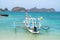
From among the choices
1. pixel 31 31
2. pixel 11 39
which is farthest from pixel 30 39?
pixel 31 31

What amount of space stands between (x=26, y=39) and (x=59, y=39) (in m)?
2.75

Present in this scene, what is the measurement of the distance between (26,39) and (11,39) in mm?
1469

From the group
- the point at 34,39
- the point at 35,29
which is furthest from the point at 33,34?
the point at 34,39

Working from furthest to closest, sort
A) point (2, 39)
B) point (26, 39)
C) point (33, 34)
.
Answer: point (33, 34), point (26, 39), point (2, 39)

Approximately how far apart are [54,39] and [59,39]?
420 mm

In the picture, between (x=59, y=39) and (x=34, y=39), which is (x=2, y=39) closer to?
(x=34, y=39)

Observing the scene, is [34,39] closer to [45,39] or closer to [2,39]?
[45,39]

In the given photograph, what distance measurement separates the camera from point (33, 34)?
21.5 meters

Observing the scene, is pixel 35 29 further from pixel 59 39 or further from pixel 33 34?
pixel 59 39

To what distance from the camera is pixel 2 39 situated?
1736 centimetres

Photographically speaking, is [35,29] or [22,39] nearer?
[22,39]

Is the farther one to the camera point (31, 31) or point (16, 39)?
point (31, 31)

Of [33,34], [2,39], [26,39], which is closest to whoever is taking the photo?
[2,39]

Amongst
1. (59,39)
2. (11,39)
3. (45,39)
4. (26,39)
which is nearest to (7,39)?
(11,39)
